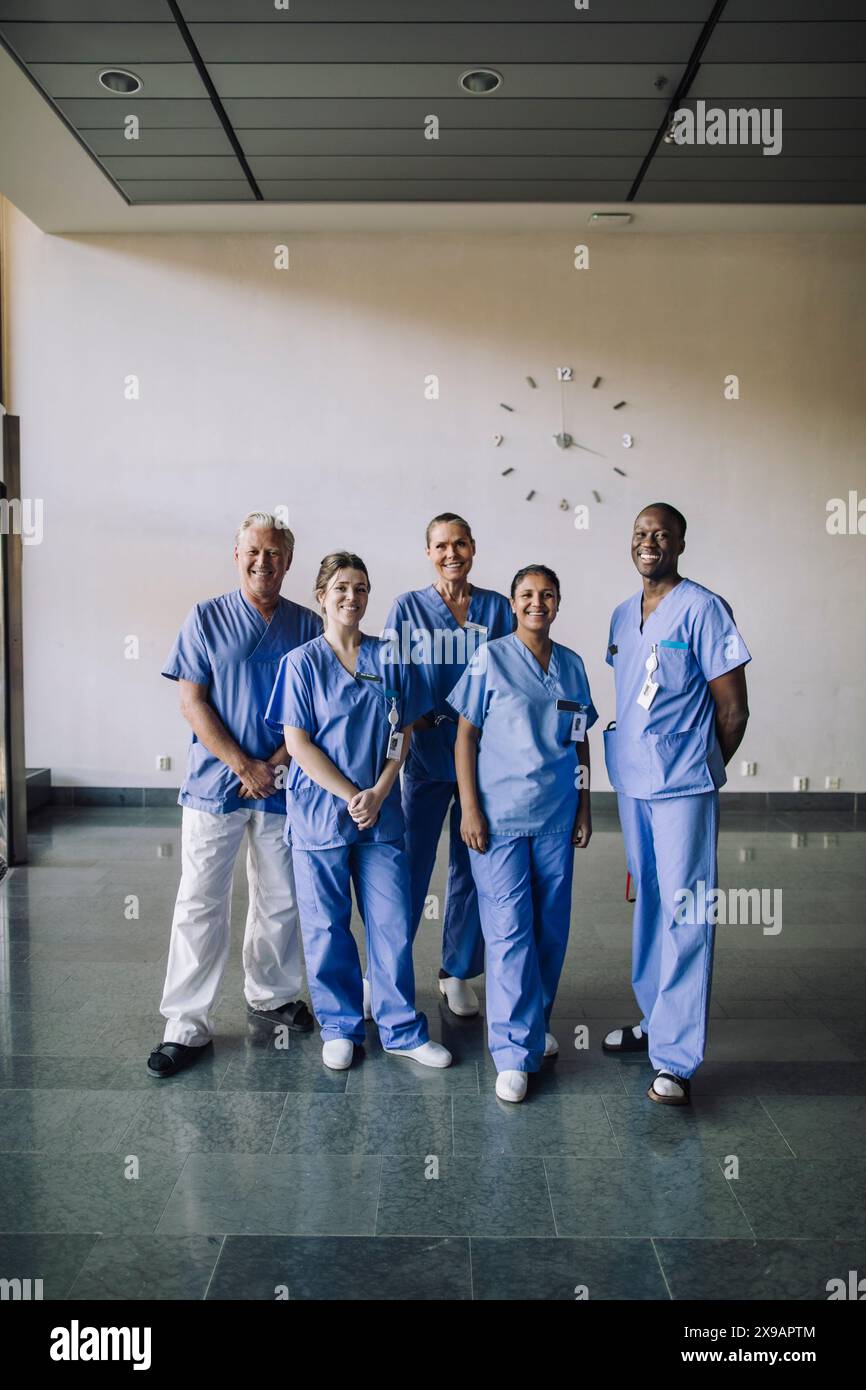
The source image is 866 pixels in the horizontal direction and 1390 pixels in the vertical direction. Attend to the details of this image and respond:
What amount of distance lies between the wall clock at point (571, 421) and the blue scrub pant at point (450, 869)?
340 cm

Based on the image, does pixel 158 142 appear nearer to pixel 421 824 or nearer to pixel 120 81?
pixel 120 81

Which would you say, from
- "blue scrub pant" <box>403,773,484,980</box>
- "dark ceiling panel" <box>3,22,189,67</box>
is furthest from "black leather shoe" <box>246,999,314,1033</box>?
"dark ceiling panel" <box>3,22,189,67</box>

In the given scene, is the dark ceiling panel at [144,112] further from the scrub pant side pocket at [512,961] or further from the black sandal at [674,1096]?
the black sandal at [674,1096]

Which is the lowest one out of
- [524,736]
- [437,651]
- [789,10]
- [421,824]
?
[421,824]

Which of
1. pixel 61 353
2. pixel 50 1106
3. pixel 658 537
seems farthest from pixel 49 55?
pixel 50 1106

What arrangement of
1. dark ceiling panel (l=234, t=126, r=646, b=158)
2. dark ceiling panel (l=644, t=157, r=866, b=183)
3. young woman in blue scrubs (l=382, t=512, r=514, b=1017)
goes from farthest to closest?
dark ceiling panel (l=644, t=157, r=866, b=183), dark ceiling panel (l=234, t=126, r=646, b=158), young woman in blue scrubs (l=382, t=512, r=514, b=1017)

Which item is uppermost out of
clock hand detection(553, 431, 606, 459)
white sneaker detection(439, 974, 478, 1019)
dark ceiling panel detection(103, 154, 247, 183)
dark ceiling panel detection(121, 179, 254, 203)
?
dark ceiling panel detection(121, 179, 254, 203)

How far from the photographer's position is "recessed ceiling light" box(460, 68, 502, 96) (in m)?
4.30

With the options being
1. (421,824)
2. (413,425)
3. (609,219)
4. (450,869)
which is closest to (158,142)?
(413,425)

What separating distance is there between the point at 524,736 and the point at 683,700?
417mm

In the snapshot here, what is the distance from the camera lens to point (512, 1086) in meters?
2.62

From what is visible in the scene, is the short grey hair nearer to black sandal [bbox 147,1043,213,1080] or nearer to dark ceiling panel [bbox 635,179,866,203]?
black sandal [bbox 147,1043,213,1080]
